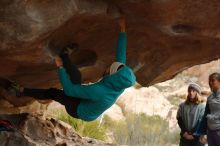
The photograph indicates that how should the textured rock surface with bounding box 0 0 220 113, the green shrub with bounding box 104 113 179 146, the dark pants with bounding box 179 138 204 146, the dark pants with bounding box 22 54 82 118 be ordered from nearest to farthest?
the textured rock surface with bounding box 0 0 220 113
the dark pants with bounding box 22 54 82 118
the dark pants with bounding box 179 138 204 146
the green shrub with bounding box 104 113 179 146

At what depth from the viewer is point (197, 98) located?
20.9ft

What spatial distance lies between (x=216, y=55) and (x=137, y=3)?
2.36 metres

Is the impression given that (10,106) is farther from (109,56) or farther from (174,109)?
(174,109)

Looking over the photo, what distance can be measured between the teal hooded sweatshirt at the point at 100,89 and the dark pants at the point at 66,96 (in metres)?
0.11

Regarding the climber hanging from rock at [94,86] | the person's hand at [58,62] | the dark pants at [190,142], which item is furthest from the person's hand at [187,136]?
the person's hand at [58,62]

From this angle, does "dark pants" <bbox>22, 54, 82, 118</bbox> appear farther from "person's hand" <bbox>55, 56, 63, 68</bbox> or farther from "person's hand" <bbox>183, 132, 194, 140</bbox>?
"person's hand" <bbox>183, 132, 194, 140</bbox>

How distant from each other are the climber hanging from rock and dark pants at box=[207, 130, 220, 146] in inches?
58.7

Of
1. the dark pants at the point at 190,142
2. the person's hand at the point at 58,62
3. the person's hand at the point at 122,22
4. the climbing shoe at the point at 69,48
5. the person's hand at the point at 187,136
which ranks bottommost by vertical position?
the dark pants at the point at 190,142

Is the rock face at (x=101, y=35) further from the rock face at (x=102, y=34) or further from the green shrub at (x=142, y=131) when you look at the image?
the green shrub at (x=142, y=131)

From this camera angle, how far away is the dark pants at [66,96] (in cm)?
536

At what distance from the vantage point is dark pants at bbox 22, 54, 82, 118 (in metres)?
5.36

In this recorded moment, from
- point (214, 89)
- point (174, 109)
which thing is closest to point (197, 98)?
point (214, 89)

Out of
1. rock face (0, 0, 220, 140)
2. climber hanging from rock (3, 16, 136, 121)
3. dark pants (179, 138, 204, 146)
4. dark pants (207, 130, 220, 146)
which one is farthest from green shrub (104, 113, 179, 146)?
climber hanging from rock (3, 16, 136, 121)

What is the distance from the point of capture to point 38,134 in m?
7.28
